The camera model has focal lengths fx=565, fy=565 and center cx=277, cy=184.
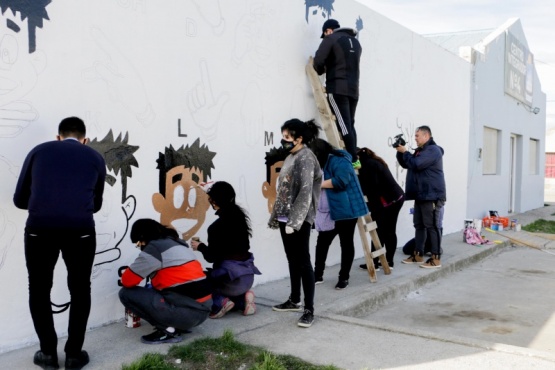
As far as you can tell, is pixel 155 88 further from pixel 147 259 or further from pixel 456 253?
pixel 456 253

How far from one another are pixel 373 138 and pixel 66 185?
17.9 ft

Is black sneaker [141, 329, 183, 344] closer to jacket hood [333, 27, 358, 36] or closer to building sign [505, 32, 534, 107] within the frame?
jacket hood [333, 27, 358, 36]

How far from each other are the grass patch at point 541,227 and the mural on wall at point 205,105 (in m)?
9.46

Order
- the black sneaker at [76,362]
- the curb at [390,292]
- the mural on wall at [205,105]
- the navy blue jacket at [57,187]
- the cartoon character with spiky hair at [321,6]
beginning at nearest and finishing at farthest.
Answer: the navy blue jacket at [57,187] → the black sneaker at [76,362] → the mural on wall at [205,105] → the curb at [390,292] → the cartoon character with spiky hair at [321,6]

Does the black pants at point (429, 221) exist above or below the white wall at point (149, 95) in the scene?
below

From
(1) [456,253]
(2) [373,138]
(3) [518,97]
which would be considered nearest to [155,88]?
(2) [373,138]

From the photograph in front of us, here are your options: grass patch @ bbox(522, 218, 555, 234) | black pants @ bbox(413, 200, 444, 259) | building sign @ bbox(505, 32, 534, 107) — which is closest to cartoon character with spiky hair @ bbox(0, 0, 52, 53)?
black pants @ bbox(413, 200, 444, 259)

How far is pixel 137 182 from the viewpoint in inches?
182

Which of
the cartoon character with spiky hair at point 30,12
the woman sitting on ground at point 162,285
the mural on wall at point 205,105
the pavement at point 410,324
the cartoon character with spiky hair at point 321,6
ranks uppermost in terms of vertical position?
the cartoon character with spiky hair at point 321,6

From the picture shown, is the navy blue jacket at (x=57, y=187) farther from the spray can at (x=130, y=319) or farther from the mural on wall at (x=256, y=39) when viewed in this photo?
the mural on wall at (x=256, y=39)

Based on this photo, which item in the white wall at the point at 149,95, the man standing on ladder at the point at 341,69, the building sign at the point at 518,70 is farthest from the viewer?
the building sign at the point at 518,70

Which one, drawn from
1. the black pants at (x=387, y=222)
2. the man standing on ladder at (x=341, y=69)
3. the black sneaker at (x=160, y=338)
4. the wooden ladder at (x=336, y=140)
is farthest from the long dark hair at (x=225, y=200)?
the black pants at (x=387, y=222)

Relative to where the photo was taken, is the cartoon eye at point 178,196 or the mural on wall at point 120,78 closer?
the mural on wall at point 120,78

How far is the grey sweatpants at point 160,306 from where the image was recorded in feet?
13.0
